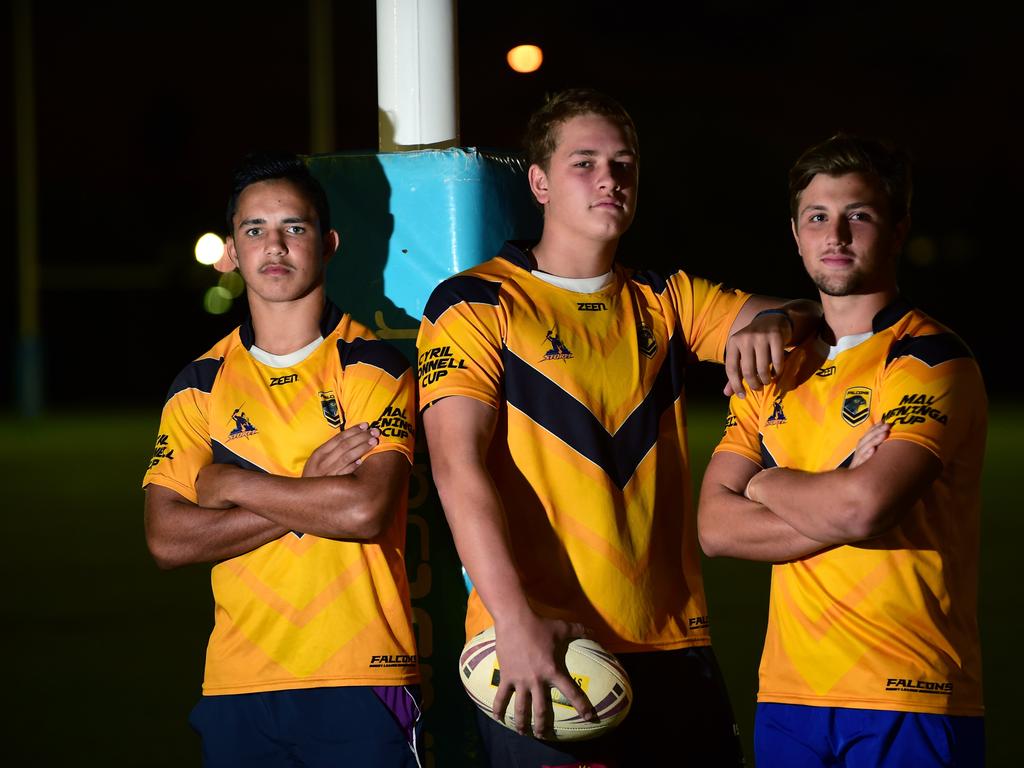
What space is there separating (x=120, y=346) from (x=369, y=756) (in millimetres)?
35966

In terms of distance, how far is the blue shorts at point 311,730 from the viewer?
10.9 feet

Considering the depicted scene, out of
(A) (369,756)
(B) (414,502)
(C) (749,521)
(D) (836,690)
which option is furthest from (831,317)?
(A) (369,756)

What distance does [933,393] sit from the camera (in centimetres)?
310

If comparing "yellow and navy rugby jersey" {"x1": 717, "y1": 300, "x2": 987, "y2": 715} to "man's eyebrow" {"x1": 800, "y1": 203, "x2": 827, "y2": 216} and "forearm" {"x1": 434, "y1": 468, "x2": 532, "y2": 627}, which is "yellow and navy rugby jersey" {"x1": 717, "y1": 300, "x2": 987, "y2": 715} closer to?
"man's eyebrow" {"x1": 800, "y1": 203, "x2": 827, "y2": 216}

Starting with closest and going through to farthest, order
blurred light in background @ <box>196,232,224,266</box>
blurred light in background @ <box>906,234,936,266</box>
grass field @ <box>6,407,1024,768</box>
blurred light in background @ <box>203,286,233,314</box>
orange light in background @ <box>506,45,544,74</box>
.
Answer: orange light in background @ <box>506,45,544,74</box> < grass field @ <box>6,407,1024,768</box> < blurred light in background @ <box>196,232,224,266</box> < blurred light in background @ <box>203,286,233,314</box> < blurred light in background @ <box>906,234,936,266</box>

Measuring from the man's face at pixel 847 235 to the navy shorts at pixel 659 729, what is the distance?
101cm

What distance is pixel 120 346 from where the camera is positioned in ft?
123

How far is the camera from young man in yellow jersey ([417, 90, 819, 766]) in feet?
10.5

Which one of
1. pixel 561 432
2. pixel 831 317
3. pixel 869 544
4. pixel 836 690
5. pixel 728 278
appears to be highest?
pixel 728 278

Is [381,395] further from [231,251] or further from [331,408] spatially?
[231,251]

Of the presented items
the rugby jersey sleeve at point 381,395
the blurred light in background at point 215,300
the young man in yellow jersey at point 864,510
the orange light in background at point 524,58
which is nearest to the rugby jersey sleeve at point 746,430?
the young man in yellow jersey at point 864,510

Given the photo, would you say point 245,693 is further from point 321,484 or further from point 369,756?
point 321,484

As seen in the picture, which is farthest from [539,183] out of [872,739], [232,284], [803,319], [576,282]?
[232,284]

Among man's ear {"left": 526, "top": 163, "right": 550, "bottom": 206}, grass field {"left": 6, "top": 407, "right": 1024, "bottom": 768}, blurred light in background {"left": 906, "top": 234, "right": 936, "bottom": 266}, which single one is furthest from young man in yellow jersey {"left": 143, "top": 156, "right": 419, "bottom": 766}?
blurred light in background {"left": 906, "top": 234, "right": 936, "bottom": 266}
